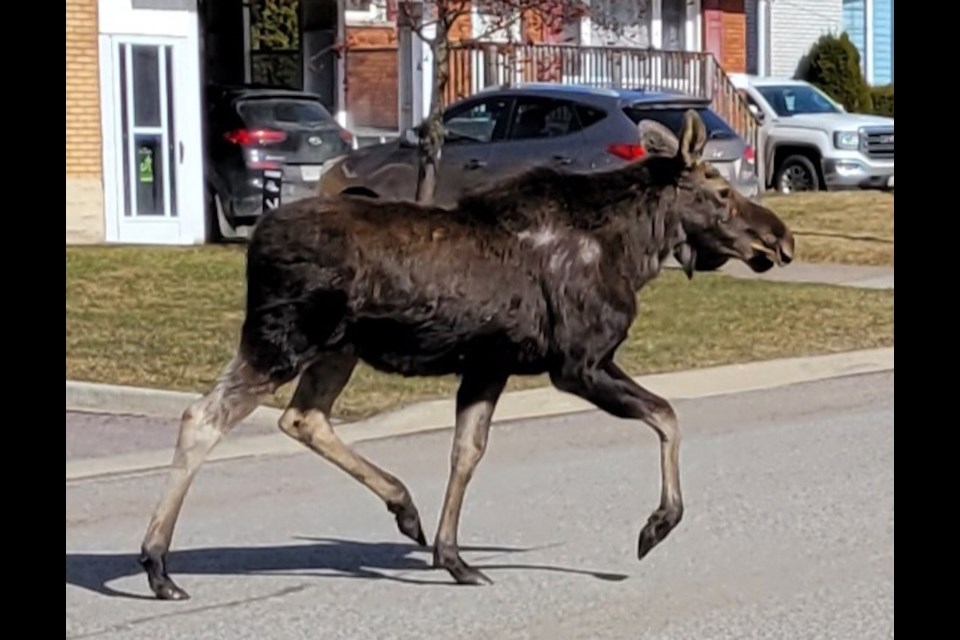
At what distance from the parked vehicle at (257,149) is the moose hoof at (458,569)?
15019mm

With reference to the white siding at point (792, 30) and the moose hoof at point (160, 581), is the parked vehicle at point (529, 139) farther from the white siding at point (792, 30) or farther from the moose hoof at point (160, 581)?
the white siding at point (792, 30)

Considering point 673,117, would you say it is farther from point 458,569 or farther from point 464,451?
point 458,569

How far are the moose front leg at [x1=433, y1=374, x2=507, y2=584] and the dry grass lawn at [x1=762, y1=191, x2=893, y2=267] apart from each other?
14055 mm

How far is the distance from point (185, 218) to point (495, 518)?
47.1ft

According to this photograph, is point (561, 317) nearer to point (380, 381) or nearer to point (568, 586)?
point (568, 586)

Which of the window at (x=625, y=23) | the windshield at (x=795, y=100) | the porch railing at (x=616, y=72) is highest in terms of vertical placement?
the window at (x=625, y=23)

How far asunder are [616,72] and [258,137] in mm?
8090

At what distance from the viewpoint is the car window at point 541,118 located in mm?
20906

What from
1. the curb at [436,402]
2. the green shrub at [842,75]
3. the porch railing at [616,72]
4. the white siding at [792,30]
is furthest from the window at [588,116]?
the white siding at [792,30]

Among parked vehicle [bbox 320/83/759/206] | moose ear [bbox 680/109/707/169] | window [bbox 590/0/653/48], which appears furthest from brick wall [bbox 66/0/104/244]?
moose ear [bbox 680/109/707/169]

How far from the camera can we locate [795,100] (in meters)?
31.5

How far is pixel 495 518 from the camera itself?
9.44 meters

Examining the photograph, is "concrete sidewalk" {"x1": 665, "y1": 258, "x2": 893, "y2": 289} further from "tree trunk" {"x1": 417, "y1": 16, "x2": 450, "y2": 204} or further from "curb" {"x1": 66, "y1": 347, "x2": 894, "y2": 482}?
"curb" {"x1": 66, "y1": 347, "x2": 894, "y2": 482}

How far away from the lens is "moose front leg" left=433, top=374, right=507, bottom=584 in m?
7.90
